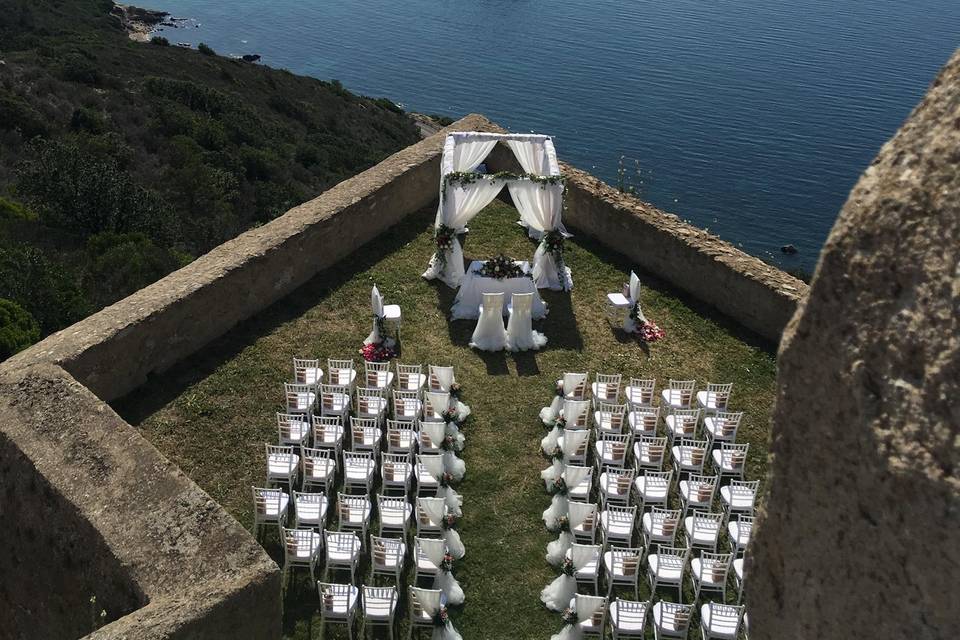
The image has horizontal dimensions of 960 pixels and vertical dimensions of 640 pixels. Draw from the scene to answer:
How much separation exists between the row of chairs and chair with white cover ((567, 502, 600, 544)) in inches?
43.5

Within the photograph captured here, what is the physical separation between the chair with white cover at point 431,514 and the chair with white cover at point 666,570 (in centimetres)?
230

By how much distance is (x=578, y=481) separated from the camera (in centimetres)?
1016

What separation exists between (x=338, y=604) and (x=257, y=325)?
5924mm

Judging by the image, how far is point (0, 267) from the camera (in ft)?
44.3

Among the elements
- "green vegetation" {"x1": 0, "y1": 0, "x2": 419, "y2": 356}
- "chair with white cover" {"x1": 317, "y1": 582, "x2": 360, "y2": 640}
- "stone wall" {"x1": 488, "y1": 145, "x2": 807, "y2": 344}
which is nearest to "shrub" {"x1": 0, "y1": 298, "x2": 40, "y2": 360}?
"green vegetation" {"x1": 0, "y1": 0, "x2": 419, "y2": 356}

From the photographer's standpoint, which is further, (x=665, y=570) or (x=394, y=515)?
(x=394, y=515)

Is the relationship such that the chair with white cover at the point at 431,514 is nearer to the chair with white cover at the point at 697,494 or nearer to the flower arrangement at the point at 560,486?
the flower arrangement at the point at 560,486

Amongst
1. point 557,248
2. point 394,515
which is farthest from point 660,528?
point 557,248

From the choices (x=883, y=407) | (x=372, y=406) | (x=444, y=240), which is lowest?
(x=372, y=406)

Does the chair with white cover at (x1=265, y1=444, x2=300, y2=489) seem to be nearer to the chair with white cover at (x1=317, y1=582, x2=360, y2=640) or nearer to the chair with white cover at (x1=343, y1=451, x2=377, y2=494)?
the chair with white cover at (x1=343, y1=451, x2=377, y2=494)

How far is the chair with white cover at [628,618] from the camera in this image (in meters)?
8.43

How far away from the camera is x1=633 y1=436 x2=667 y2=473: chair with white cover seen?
10586 millimetres

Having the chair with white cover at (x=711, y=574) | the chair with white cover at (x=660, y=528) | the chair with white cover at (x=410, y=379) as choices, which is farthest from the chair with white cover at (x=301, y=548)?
the chair with white cover at (x=711, y=574)

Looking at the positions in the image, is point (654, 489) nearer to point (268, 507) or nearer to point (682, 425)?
point (682, 425)
